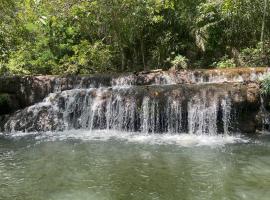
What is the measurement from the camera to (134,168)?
7977 mm

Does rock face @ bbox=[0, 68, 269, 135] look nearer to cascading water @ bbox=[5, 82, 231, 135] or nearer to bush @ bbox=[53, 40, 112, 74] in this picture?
cascading water @ bbox=[5, 82, 231, 135]

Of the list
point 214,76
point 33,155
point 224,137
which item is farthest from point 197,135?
point 33,155

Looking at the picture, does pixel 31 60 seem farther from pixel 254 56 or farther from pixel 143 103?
pixel 254 56

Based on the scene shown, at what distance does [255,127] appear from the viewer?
11.4 meters

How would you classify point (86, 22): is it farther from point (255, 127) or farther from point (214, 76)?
point (255, 127)

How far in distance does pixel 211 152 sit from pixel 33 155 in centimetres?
411

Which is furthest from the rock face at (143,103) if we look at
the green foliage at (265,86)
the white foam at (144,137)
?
the white foam at (144,137)

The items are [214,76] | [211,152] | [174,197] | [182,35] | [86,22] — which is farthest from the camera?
[182,35]

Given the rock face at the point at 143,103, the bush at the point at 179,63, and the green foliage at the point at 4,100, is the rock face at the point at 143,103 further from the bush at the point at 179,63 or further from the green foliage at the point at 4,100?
the bush at the point at 179,63

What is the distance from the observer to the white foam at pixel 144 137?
10.2m

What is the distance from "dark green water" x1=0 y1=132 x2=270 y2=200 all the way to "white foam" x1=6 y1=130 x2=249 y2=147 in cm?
3

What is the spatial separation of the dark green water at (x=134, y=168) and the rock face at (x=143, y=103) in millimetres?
858

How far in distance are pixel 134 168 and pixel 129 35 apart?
33.4 feet

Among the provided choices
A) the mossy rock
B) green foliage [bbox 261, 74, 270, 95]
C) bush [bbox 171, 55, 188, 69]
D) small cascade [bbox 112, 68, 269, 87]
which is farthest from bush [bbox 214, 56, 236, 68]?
the mossy rock
